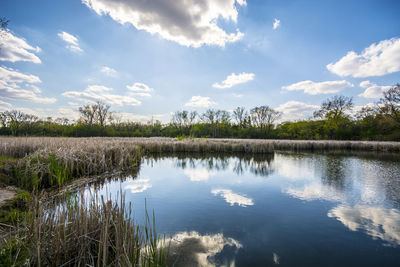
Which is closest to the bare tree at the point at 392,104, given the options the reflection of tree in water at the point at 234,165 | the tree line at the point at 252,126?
the tree line at the point at 252,126

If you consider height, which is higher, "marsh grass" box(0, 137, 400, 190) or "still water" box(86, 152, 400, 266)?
"marsh grass" box(0, 137, 400, 190)

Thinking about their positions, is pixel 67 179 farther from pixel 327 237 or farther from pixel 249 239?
pixel 327 237

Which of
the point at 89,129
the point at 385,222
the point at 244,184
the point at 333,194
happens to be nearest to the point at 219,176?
the point at 244,184

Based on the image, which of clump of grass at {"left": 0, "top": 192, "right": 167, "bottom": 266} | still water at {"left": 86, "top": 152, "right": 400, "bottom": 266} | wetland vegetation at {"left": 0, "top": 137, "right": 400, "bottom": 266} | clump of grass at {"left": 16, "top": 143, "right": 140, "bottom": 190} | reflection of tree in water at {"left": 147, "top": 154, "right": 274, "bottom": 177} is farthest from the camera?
A: reflection of tree in water at {"left": 147, "top": 154, "right": 274, "bottom": 177}

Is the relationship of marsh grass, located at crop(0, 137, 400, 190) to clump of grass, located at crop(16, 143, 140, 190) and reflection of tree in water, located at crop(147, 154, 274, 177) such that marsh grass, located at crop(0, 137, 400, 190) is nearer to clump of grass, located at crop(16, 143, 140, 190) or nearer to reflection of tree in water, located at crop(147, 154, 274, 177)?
clump of grass, located at crop(16, 143, 140, 190)

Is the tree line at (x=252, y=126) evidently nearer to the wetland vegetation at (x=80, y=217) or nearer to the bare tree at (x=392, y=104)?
the bare tree at (x=392, y=104)

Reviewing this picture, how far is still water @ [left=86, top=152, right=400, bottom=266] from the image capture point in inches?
96.0

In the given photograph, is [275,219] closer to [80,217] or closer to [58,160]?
[80,217]

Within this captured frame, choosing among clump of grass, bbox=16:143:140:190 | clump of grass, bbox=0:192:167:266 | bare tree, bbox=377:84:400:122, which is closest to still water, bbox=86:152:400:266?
clump of grass, bbox=0:192:167:266

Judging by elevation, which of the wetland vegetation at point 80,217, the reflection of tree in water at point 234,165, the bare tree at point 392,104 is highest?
the bare tree at point 392,104

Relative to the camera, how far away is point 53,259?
1704 millimetres

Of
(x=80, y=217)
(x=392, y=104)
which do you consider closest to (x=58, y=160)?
(x=80, y=217)

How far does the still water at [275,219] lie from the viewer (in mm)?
2439

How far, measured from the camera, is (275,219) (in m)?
3.57
